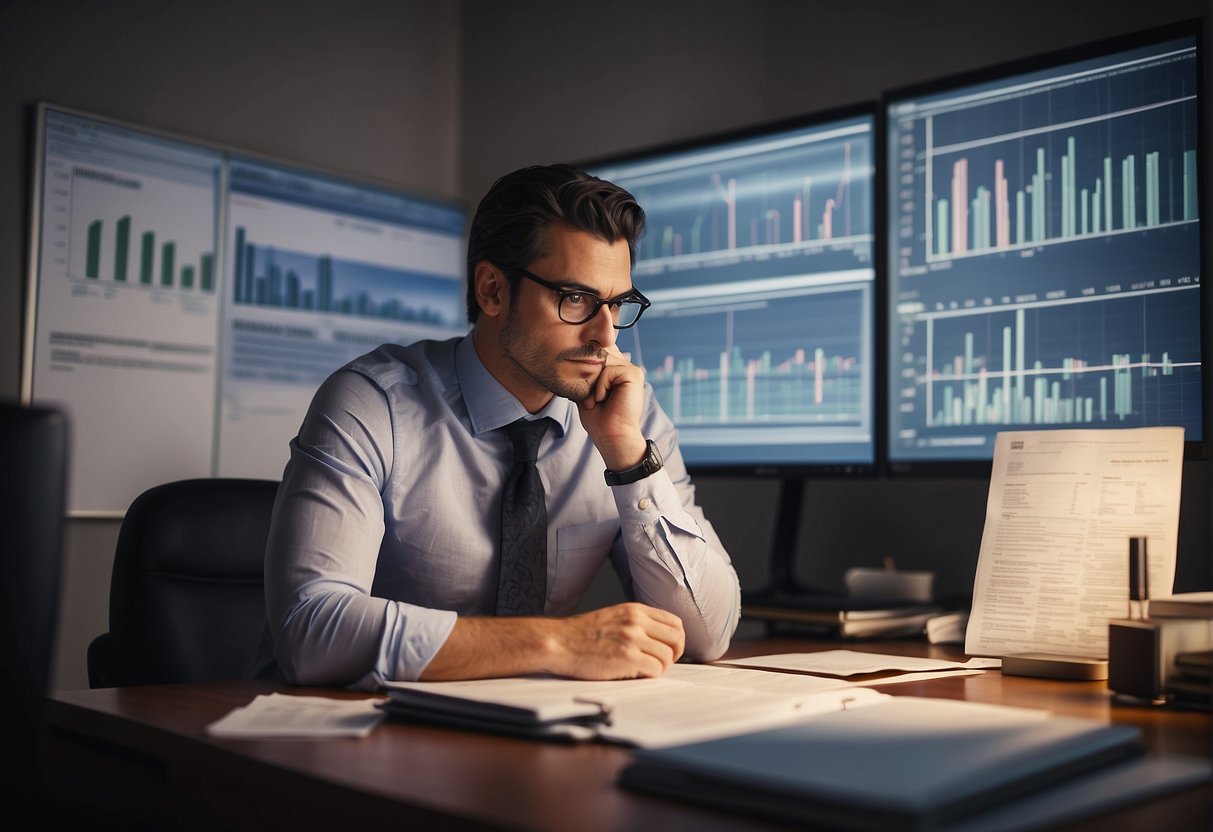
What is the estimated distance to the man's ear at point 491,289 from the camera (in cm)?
163

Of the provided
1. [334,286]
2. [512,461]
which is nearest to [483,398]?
[512,461]

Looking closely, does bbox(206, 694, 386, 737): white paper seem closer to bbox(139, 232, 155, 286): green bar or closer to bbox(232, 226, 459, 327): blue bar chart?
bbox(139, 232, 155, 286): green bar

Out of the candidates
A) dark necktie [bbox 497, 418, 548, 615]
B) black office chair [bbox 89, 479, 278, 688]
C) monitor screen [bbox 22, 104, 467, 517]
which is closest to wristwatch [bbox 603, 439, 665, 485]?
dark necktie [bbox 497, 418, 548, 615]

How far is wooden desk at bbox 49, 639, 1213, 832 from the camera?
2.23 ft

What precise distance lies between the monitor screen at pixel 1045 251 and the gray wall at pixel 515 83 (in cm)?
13

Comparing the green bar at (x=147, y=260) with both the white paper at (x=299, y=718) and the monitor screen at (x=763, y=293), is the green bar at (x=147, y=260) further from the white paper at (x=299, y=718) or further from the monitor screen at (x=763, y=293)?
the white paper at (x=299, y=718)

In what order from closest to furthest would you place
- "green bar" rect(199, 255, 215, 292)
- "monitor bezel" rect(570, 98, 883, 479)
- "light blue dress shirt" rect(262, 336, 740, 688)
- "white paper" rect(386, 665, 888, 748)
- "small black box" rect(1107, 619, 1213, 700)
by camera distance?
"white paper" rect(386, 665, 888, 748) → "small black box" rect(1107, 619, 1213, 700) → "light blue dress shirt" rect(262, 336, 740, 688) → "monitor bezel" rect(570, 98, 883, 479) → "green bar" rect(199, 255, 215, 292)

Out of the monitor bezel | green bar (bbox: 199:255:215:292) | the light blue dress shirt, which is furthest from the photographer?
green bar (bbox: 199:255:215:292)

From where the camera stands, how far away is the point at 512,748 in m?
0.86

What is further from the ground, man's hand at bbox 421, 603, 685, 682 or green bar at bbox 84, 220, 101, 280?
green bar at bbox 84, 220, 101, 280

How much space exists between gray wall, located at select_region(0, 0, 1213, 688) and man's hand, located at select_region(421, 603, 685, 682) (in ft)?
3.17

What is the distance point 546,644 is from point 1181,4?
4.75 feet

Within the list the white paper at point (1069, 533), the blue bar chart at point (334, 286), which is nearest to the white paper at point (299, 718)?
the white paper at point (1069, 533)

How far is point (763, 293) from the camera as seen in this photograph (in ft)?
6.51
